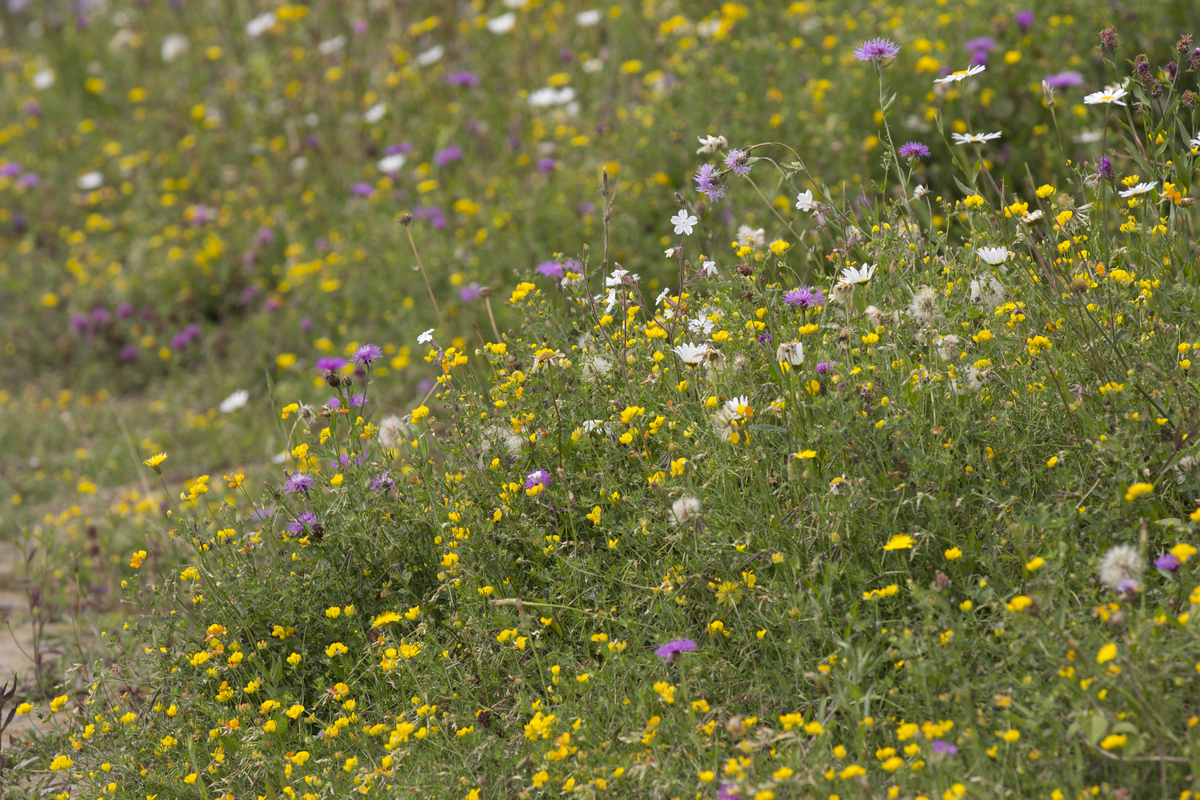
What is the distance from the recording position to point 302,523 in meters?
2.81

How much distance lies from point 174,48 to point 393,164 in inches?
138

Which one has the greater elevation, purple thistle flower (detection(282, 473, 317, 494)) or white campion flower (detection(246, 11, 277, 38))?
purple thistle flower (detection(282, 473, 317, 494))

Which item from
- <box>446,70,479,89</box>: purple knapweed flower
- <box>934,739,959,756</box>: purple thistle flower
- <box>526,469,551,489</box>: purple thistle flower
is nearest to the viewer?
<box>934,739,959,756</box>: purple thistle flower

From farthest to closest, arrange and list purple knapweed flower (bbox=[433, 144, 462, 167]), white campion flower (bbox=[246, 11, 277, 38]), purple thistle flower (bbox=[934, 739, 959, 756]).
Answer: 1. white campion flower (bbox=[246, 11, 277, 38])
2. purple knapweed flower (bbox=[433, 144, 462, 167])
3. purple thistle flower (bbox=[934, 739, 959, 756])

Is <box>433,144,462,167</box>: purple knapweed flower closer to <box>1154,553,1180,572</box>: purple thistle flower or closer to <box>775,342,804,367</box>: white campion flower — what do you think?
<box>775,342,804,367</box>: white campion flower

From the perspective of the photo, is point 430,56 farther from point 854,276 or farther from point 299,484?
point 854,276

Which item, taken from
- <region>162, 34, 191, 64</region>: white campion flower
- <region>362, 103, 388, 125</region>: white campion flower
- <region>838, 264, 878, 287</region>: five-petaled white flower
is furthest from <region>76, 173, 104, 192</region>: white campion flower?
<region>838, 264, 878, 287</region>: five-petaled white flower

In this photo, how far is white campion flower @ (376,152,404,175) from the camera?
18.8 ft

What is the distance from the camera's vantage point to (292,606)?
2.75 m

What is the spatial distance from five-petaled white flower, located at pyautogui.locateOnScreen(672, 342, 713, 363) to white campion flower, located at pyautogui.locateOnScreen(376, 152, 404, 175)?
3.51 m

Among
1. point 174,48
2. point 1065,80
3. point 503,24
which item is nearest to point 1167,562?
point 1065,80

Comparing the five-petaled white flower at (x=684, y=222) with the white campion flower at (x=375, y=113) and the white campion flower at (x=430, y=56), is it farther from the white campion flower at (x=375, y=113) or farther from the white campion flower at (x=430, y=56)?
the white campion flower at (x=430, y=56)

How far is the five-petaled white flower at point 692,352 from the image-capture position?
245 cm

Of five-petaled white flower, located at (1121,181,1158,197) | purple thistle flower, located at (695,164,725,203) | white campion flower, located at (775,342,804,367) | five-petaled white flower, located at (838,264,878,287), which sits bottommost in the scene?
white campion flower, located at (775,342,804,367)
